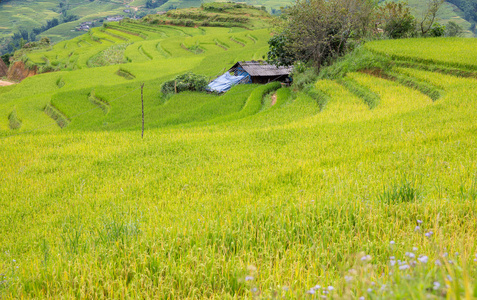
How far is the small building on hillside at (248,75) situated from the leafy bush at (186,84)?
0.75m

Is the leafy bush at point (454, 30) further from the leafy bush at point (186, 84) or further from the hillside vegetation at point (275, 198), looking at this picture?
the leafy bush at point (186, 84)

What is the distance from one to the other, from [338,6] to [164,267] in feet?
72.9

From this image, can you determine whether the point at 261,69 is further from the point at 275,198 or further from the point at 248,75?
the point at 275,198

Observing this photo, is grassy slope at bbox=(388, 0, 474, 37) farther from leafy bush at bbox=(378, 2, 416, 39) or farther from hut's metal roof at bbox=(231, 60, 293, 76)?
hut's metal roof at bbox=(231, 60, 293, 76)

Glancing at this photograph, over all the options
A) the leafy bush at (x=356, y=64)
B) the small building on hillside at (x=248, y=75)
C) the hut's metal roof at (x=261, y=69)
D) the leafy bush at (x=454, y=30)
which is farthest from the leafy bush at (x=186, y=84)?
the leafy bush at (x=454, y=30)

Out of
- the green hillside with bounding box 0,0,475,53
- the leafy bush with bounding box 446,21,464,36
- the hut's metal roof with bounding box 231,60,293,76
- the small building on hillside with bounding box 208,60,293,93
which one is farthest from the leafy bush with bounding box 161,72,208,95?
the green hillside with bounding box 0,0,475,53

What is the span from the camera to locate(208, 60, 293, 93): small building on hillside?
25828 millimetres

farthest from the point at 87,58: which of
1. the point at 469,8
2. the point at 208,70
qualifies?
the point at 469,8

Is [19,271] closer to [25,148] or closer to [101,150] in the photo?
[101,150]

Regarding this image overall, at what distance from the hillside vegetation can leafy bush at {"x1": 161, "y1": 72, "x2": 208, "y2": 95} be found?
19.9 feet

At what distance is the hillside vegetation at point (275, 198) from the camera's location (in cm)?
224

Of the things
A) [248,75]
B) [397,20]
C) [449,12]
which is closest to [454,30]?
[397,20]

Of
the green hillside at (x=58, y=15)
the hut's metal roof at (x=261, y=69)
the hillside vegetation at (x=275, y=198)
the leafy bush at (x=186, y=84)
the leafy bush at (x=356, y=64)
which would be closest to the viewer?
the hillside vegetation at (x=275, y=198)

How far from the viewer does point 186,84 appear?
25500 millimetres
